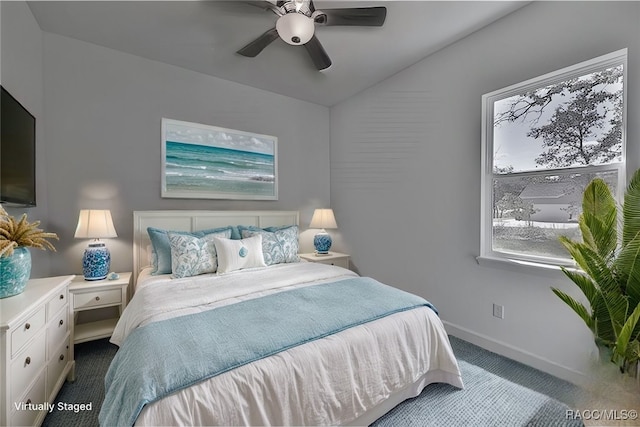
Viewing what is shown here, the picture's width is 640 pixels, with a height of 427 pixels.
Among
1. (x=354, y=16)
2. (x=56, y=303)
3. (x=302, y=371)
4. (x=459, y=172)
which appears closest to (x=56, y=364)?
(x=56, y=303)

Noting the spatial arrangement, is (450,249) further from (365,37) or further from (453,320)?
(365,37)

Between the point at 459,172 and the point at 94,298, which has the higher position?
the point at 459,172

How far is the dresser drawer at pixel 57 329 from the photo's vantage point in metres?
1.62

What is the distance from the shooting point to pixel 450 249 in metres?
2.67

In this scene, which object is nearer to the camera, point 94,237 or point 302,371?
point 302,371

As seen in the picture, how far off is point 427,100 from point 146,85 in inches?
118

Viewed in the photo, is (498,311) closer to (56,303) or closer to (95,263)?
(56,303)

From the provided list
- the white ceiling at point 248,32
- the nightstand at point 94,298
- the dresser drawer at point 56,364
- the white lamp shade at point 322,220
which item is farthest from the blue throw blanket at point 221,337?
the white ceiling at point 248,32

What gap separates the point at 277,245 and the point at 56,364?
179 centimetres

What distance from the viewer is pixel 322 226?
3668 mm

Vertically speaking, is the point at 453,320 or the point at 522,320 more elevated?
the point at 522,320

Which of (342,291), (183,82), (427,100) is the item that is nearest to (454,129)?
(427,100)

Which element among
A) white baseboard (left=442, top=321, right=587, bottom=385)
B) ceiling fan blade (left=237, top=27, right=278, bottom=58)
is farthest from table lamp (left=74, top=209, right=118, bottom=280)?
white baseboard (left=442, top=321, right=587, bottom=385)

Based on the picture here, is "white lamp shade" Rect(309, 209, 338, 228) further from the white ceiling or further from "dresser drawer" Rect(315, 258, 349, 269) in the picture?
the white ceiling
